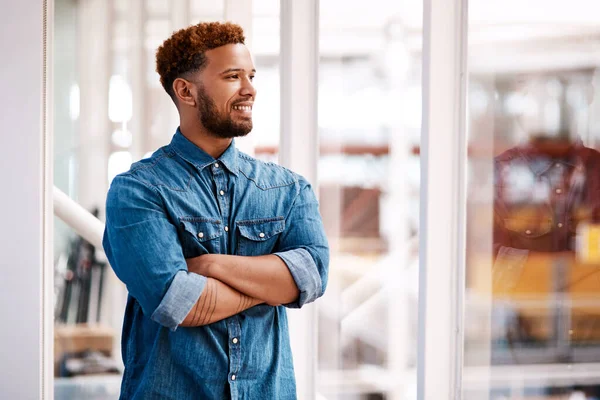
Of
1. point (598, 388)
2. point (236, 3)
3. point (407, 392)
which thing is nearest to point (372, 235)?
point (407, 392)

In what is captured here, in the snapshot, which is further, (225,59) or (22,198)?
(22,198)

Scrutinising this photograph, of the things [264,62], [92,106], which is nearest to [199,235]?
[264,62]

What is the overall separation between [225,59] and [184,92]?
0.41 ft

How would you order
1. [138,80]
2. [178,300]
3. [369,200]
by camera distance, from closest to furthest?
1. [178,300]
2. [138,80]
3. [369,200]

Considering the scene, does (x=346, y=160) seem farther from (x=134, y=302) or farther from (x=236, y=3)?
(x=134, y=302)

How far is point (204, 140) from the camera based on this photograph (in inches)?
67.1

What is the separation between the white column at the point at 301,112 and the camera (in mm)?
2791

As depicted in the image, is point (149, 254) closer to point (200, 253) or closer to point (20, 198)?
point (200, 253)

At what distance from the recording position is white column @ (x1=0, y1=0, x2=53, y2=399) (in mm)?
2678

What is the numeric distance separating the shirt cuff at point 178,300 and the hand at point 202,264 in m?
0.04

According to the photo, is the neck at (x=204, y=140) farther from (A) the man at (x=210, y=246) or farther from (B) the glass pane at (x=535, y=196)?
(B) the glass pane at (x=535, y=196)

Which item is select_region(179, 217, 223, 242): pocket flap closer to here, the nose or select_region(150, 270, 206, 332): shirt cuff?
select_region(150, 270, 206, 332): shirt cuff

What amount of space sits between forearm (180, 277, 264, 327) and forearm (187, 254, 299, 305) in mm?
17

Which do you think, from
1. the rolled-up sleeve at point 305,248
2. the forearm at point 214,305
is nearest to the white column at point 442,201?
the rolled-up sleeve at point 305,248
